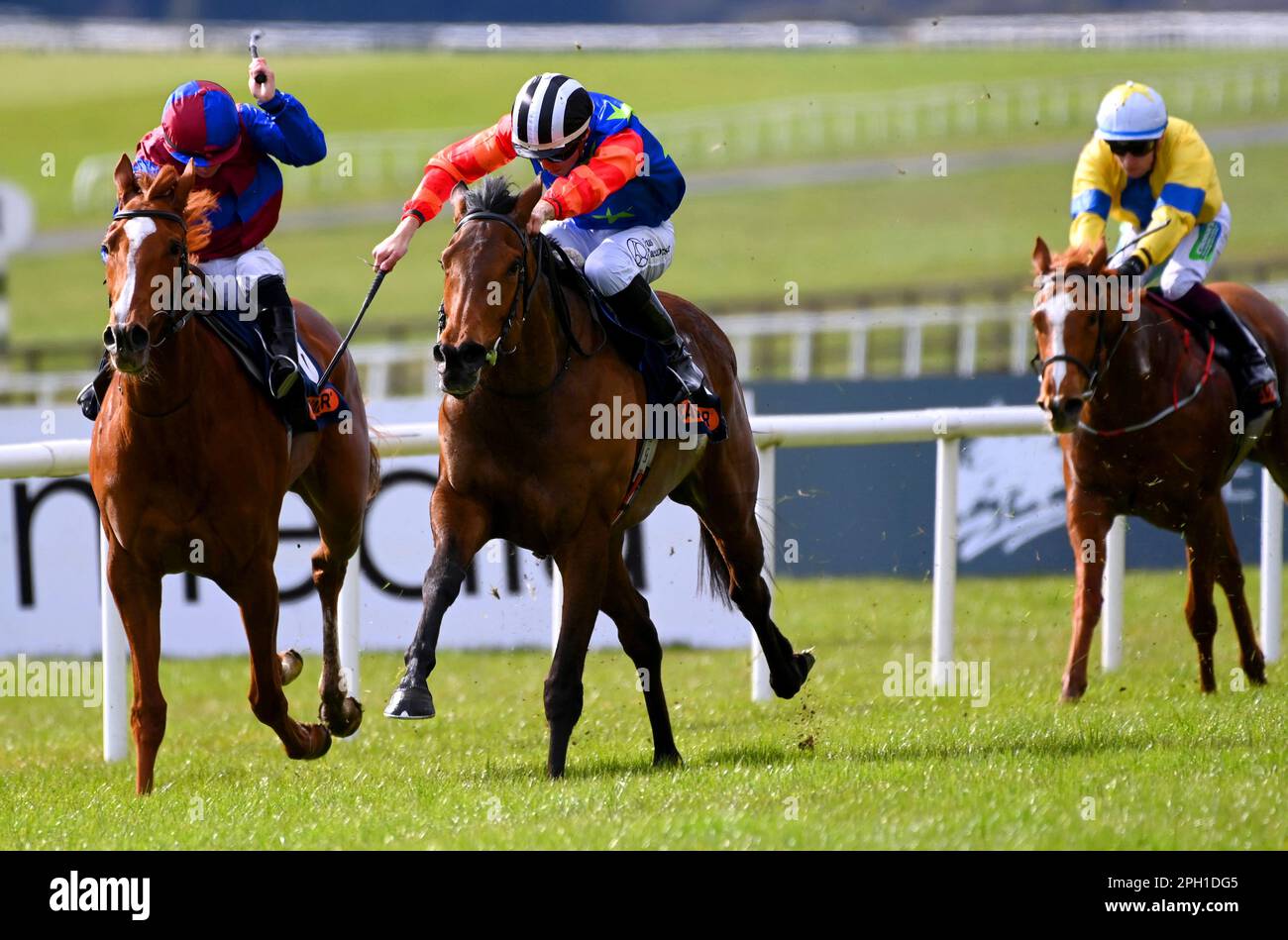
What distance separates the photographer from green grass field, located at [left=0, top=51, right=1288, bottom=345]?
79.1ft

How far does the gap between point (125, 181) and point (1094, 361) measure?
3.77m

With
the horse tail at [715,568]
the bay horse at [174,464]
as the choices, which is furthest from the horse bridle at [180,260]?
the horse tail at [715,568]

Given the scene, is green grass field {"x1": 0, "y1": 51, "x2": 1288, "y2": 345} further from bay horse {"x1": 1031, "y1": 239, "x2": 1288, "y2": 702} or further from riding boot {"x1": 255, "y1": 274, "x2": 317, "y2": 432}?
riding boot {"x1": 255, "y1": 274, "x2": 317, "y2": 432}

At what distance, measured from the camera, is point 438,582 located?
5750 millimetres

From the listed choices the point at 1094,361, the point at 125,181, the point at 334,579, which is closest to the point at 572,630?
the point at 334,579

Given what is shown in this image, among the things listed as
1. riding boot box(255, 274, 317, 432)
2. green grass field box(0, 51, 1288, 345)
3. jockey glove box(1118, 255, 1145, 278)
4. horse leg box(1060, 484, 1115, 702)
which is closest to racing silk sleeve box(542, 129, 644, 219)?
riding boot box(255, 274, 317, 432)

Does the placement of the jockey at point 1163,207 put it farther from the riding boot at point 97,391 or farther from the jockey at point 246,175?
the riding boot at point 97,391

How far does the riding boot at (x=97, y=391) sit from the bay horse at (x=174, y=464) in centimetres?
22

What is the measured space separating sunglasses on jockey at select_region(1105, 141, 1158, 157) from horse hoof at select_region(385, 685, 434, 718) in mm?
4055
